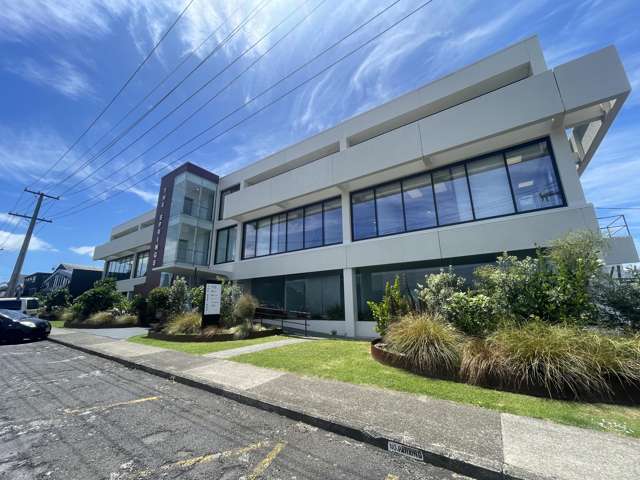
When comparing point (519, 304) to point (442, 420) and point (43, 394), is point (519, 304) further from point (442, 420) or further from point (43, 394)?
point (43, 394)

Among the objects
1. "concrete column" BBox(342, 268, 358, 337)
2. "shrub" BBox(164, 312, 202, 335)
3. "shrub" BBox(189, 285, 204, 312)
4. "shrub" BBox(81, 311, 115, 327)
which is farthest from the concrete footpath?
"shrub" BBox(81, 311, 115, 327)

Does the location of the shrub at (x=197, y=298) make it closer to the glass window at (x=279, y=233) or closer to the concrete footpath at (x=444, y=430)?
the glass window at (x=279, y=233)

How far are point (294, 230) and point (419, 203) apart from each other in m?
7.48

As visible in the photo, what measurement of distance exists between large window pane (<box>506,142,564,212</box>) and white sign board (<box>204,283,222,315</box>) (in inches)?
492

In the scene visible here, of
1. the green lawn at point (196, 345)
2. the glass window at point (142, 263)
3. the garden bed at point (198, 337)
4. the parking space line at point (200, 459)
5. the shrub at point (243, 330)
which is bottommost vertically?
the parking space line at point (200, 459)

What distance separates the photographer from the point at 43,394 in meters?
5.04

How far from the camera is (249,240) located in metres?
18.6

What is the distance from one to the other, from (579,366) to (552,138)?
8840 millimetres

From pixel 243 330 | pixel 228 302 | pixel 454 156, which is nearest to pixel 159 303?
pixel 228 302

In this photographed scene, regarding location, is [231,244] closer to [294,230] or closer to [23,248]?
[294,230]

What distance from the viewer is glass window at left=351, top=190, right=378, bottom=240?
1327 centimetres

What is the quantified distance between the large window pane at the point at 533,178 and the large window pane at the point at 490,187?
270mm

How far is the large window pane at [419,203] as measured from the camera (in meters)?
11.7

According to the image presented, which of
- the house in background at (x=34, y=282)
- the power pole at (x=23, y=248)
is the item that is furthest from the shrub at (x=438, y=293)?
the house in background at (x=34, y=282)
